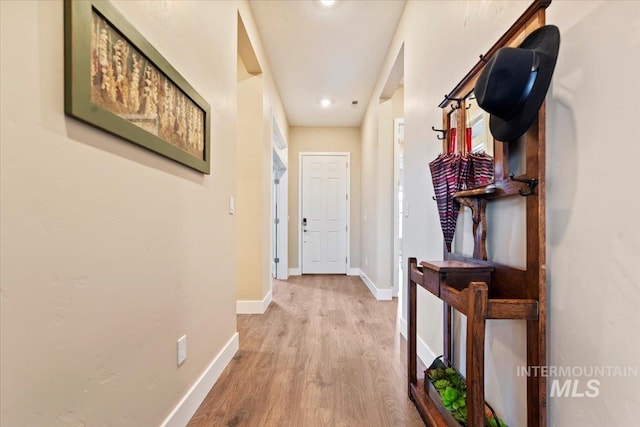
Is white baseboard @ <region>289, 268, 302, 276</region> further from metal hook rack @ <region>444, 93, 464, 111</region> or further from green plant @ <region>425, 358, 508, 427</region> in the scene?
metal hook rack @ <region>444, 93, 464, 111</region>

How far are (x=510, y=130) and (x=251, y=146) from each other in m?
2.53

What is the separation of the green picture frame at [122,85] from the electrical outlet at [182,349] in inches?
32.1

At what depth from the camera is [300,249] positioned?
550 centimetres

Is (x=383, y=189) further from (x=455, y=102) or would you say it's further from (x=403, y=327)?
(x=455, y=102)

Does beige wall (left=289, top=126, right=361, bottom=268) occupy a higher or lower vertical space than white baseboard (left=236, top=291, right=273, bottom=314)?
higher

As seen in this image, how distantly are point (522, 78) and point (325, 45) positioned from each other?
255 cm

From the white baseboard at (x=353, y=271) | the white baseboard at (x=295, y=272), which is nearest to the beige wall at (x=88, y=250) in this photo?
the white baseboard at (x=295, y=272)

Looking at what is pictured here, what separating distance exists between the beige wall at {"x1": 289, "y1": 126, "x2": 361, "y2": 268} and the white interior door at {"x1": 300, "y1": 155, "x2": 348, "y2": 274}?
0.13 m

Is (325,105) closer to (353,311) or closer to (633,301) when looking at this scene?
(353,311)

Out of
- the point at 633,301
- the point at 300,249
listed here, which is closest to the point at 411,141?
the point at 633,301

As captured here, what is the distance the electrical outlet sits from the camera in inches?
54.8

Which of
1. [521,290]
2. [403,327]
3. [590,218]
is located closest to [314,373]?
[403,327]

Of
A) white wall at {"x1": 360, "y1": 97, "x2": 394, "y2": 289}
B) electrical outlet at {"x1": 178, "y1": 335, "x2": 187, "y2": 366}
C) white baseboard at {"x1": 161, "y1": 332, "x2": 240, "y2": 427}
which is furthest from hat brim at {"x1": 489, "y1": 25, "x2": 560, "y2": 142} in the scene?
white wall at {"x1": 360, "y1": 97, "x2": 394, "y2": 289}

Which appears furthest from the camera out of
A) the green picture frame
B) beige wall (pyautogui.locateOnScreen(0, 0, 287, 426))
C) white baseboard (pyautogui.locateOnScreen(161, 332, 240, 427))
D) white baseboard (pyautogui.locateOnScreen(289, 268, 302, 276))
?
white baseboard (pyautogui.locateOnScreen(289, 268, 302, 276))
